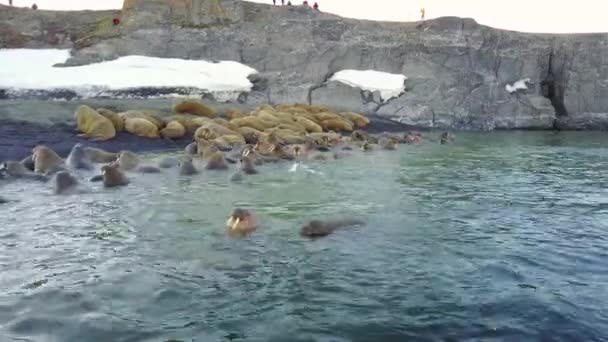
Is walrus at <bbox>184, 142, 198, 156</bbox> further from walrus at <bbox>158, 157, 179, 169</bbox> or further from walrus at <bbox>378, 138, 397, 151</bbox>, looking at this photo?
walrus at <bbox>378, 138, 397, 151</bbox>

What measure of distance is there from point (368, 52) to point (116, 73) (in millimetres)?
15782

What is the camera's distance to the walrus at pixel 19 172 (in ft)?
32.7

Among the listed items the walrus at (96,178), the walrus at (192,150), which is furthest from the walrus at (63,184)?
the walrus at (192,150)

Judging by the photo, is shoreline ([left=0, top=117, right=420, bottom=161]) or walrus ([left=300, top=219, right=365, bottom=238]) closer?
walrus ([left=300, top=219, right=365, bottom=238])

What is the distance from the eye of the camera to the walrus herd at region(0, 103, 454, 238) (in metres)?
9.39

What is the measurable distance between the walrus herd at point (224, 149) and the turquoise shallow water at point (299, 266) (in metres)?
0.40

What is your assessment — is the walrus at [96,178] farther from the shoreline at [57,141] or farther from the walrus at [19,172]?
the shoreline at [57,141]

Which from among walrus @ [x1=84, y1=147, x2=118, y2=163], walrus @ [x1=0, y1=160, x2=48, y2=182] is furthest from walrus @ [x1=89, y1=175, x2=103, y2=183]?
walrus @ [x1=84, y1=147, x2=118, y2=163]

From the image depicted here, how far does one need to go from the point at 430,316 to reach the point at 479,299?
610mm

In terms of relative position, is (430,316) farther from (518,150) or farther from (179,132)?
(518,150)

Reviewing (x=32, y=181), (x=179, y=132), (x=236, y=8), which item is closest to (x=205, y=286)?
(x=32, y=181)

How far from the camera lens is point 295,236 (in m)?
6.47

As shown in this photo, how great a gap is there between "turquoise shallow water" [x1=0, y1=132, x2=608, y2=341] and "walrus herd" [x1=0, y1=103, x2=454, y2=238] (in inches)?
15.8

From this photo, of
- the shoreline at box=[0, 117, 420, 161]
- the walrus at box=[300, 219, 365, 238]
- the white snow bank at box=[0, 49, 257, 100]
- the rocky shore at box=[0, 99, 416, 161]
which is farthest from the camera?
the white snow bank at box=[0, 49, 257, 100]
